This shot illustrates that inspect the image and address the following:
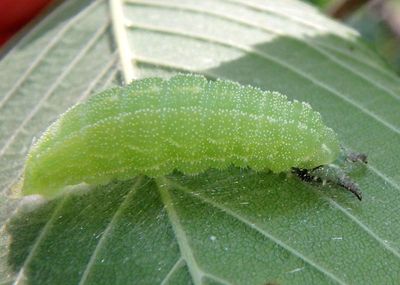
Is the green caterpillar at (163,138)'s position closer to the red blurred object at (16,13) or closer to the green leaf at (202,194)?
the green leaf at (202,194)

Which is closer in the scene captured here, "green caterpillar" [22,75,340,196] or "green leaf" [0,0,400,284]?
"green leaf" [0,0,400,284]

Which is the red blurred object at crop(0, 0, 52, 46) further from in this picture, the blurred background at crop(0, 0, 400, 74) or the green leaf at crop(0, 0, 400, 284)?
the green leaf at crop(0, 0, 400, 284)

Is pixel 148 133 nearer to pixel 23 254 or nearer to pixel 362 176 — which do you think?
pixel 23 254

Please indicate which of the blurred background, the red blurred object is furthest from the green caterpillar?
the red blurred object

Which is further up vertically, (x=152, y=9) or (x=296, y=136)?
(x=152, y=9)

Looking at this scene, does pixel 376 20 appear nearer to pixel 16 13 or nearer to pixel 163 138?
pixel 163 138

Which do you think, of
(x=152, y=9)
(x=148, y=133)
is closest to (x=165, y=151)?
(x=148, y=133)

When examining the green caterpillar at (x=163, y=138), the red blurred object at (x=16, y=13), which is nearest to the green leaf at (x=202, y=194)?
the green caterpillar at (x=163, y=138)
